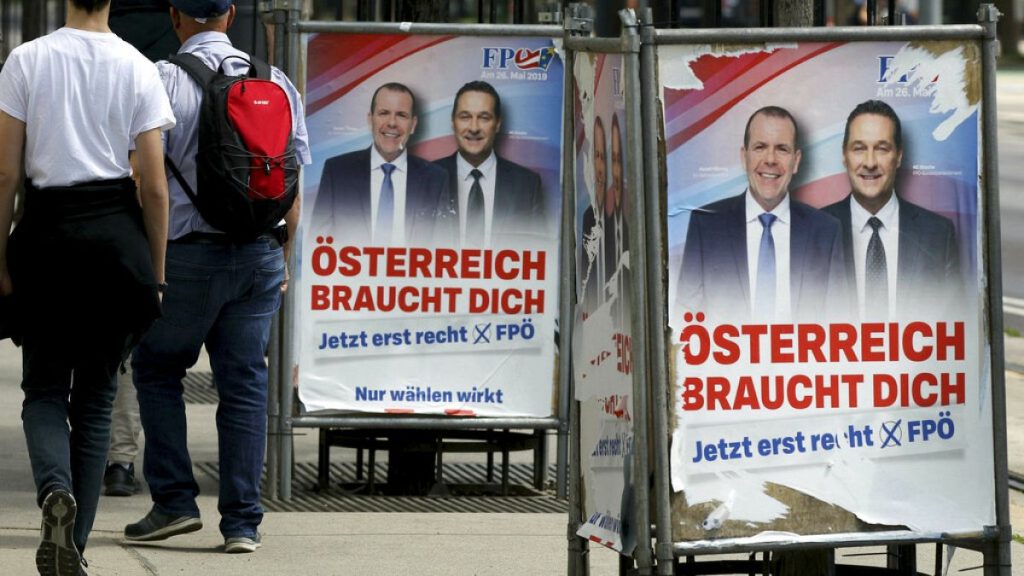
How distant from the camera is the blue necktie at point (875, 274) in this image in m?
4.11

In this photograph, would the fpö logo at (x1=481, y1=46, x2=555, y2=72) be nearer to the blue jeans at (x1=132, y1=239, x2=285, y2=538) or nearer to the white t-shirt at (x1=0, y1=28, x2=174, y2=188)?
the blue jeans at (x1=132, y1=239, x2=285, y2=538)

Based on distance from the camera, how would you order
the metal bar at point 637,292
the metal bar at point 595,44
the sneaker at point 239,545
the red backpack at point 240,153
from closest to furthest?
the metal bar at point 637,292 < the metal bar at point 595,44 < the red backpack at point 240,153 < the sneaker at point 239,545

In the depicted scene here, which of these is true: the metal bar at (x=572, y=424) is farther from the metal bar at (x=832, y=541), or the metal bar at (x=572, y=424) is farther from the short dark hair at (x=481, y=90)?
the short dark hair at (x=481, y=90)

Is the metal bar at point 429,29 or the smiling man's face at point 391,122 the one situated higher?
the metal bar at point 429,29

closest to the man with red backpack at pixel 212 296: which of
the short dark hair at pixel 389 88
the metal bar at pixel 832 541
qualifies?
the short dark hair at pixel 389 88

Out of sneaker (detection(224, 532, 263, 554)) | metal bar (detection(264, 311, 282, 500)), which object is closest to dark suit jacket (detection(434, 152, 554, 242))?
metal bar (detection(264, 311, 282, 500))

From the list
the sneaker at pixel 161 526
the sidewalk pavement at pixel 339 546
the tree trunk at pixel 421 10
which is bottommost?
the sidewalk pavement at pixel 339 546

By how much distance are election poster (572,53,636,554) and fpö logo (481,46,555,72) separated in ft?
6.34

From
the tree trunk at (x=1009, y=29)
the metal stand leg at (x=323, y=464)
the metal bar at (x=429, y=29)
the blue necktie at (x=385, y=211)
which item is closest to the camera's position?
the metal bar at (x=429, y=29)

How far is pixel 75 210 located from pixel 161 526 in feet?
4.04

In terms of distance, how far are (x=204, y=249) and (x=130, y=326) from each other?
52 cm

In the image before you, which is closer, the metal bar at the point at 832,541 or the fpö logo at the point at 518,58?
the metal bar at the point at 832,541

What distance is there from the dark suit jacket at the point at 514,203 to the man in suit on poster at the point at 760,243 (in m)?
2.47

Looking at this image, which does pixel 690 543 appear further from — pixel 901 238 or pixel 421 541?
pixel 421 541
